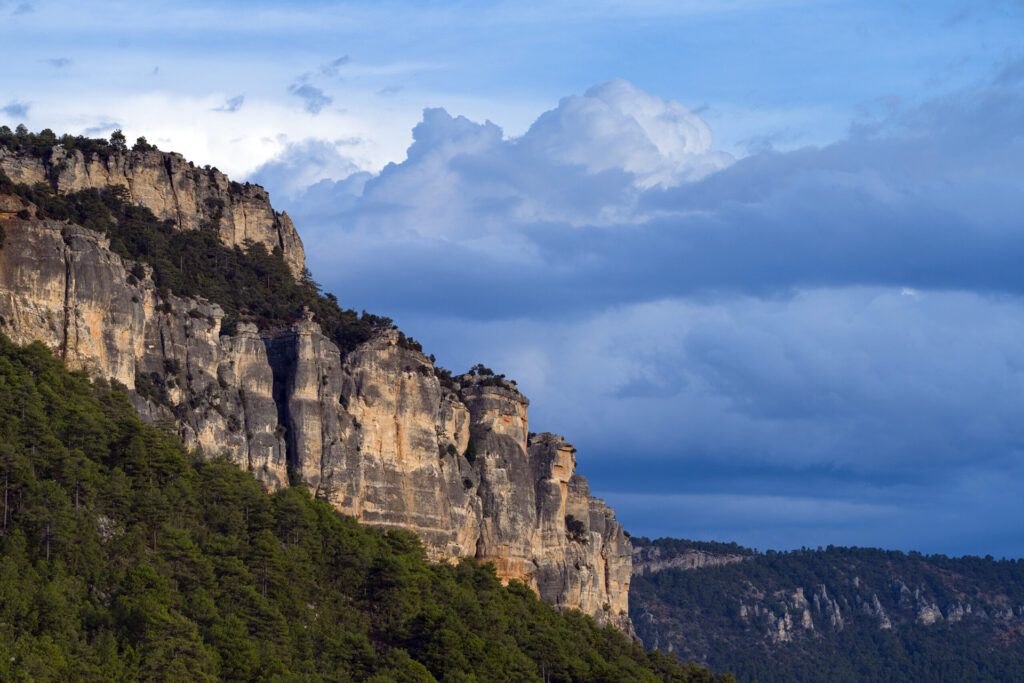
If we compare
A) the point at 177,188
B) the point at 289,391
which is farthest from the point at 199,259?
the point at 289,391

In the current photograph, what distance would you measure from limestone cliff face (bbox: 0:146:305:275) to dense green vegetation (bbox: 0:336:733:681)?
23.8 meters

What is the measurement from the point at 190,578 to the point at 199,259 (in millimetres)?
33685

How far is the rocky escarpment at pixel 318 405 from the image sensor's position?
95188mm

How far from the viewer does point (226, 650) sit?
8538 centimetres

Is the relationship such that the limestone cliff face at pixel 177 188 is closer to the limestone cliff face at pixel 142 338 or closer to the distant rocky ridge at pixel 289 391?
the distant rocky ridge at pixel 289 391

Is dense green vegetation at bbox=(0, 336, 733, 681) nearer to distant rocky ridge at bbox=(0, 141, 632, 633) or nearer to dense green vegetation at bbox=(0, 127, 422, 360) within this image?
distant rocky ridge at bbox=(0, 141, 632, 633)

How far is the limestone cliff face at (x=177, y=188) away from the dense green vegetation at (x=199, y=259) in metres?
0.73

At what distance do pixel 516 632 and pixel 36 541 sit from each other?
118ft

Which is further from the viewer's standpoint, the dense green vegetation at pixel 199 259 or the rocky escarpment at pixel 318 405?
the dense green vegetation at pixel 199 259

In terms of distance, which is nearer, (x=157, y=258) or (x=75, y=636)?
(x=75, y=636)

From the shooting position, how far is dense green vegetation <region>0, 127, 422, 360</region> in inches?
4331

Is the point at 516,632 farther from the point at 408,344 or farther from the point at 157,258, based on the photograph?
the point at 157,258

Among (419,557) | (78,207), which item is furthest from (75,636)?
(78,207)

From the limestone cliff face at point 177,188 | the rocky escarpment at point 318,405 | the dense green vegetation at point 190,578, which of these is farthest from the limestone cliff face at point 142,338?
the limestone cliff face at point 177,188
